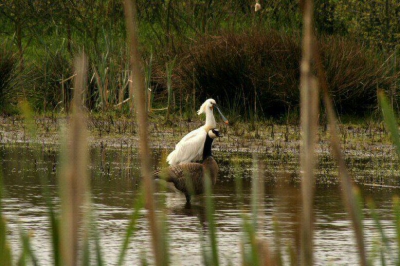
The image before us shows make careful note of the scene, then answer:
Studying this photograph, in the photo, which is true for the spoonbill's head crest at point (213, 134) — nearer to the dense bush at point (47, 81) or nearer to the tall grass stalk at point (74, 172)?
the dense bush at point (47, 81)

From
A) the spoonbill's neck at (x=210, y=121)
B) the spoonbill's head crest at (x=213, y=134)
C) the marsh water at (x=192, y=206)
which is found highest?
the spoonbill's neck at (x=210, y=121)

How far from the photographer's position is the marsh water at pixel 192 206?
22.6 feet

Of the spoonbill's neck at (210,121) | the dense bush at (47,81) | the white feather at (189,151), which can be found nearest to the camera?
the white feather at (189,151)

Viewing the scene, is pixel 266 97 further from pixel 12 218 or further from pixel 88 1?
pixel 12 218

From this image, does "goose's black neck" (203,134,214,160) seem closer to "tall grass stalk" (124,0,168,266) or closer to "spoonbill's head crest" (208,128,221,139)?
"spoonbill's head crest" (208,128,221,139)

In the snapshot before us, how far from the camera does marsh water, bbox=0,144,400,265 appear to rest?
6902 mm

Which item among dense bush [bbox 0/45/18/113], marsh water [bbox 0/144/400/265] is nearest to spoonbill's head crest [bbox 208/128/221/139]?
marsh water [bbox 0/144/400/265]

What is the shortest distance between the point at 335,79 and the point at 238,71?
1.75 meters

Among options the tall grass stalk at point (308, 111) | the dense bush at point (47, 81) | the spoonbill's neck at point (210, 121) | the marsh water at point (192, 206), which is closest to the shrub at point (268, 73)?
the dense bush at point (47, 81)

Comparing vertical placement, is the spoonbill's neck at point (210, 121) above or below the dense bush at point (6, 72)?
below

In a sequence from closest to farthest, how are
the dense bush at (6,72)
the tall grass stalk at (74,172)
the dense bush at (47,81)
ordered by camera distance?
the tall grass stalk at (74,172) < the dense bush at (6,72) < the dense bush at (47,81)

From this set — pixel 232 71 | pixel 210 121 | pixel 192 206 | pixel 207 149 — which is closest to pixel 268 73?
→ pixel 232 71

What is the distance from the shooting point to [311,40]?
1.51 metres

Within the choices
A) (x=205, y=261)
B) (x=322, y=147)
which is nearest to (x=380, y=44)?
(x=322, y=147)
